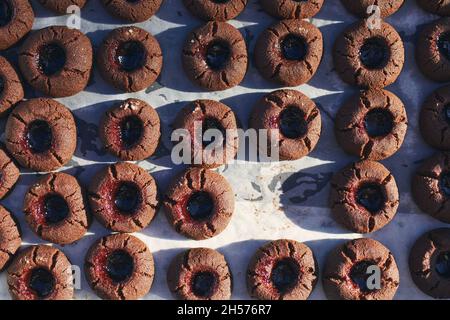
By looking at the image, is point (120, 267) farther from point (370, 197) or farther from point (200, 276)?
point (370, 197)

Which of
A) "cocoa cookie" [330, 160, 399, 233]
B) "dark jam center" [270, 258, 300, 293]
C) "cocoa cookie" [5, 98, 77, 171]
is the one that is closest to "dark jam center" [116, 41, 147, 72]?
"cocoa cookie" [5, 98, 77, 171]

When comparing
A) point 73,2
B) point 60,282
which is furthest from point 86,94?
point 60,282

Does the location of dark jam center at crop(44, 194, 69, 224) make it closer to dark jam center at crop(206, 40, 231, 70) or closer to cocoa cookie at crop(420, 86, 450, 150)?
dark jam center at crop(206, 40, 231, 70)

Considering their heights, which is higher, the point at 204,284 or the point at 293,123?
the point at 293,123

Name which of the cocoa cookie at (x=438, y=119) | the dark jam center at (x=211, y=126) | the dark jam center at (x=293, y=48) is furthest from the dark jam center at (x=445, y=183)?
the dark jam center at (x=211, y=126)

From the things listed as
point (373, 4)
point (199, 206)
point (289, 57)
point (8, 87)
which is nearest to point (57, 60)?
point (8, 87)

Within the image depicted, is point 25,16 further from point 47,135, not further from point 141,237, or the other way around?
point 141,237
